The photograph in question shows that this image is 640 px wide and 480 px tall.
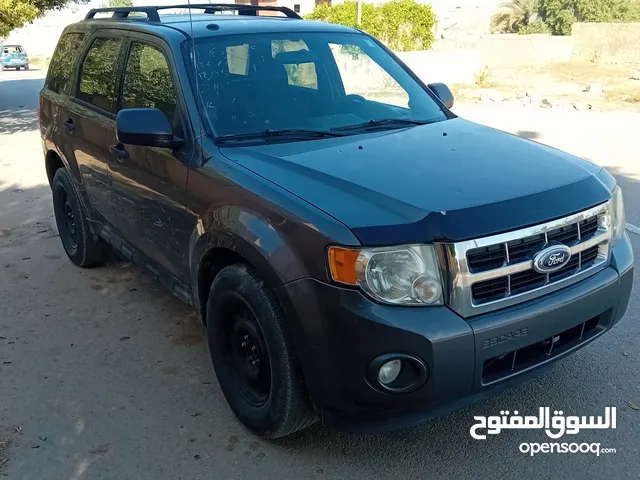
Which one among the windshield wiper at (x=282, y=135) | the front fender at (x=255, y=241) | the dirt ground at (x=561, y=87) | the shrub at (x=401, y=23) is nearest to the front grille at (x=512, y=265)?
the front fender at (x=255, y=241)

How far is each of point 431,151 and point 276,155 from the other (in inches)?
30.0

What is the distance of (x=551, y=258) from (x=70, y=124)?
375cm

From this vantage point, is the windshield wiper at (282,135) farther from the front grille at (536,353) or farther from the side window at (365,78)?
the front grille at (536,353)

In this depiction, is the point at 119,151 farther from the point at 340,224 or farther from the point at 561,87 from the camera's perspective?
the point at 561,87

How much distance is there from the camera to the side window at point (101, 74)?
4316mm

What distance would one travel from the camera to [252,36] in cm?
388

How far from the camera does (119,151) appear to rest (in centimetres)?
413

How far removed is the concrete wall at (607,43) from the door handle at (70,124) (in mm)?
32440

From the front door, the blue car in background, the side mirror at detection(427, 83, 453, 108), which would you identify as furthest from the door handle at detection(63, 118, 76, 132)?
the blue car in background

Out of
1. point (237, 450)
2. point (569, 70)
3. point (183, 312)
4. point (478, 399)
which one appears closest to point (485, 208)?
point (478, 399)

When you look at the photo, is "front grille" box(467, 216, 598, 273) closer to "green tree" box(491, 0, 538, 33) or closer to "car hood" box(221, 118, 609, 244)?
"car hood" box(221, 118, 609, 244)

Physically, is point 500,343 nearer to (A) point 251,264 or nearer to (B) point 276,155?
(A) point 251,264

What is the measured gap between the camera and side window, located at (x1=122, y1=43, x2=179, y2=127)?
11.9ft

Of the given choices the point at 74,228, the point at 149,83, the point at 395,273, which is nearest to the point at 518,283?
the point at 395,273
